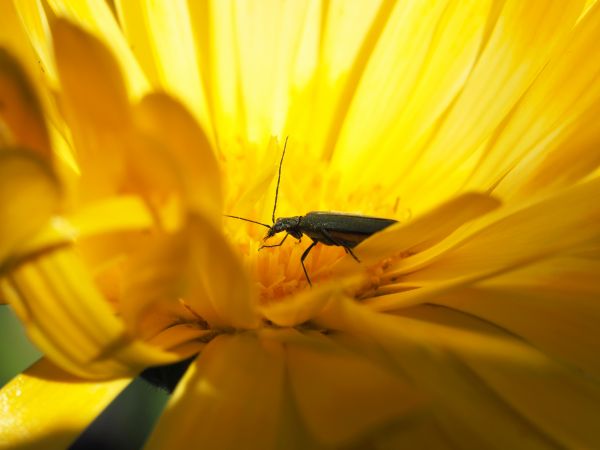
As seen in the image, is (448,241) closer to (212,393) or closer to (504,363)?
(504,363)

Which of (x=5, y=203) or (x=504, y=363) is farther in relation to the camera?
(x=504, y=363)

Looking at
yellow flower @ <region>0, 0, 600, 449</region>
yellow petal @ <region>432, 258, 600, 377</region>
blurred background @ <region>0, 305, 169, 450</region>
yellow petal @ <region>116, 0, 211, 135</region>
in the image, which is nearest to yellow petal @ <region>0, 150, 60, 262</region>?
yellow flower @ <region>0, 0, 600, 449</region>

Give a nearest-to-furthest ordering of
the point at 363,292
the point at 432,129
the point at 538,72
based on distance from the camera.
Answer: the point at 363,292, the point at 538,72, the point at 432,129

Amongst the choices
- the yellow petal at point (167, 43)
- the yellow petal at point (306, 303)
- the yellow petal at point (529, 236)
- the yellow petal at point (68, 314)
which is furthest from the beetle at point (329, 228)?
the yellow petal at point (68, 314)

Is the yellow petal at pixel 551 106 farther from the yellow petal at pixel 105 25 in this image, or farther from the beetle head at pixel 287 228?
the yellow petal at pixel 105 25

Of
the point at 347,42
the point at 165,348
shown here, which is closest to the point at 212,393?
the point at 165,348

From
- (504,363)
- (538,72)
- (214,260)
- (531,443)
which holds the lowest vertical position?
(531,443)

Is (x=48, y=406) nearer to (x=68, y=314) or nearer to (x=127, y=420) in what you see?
(x=68, y=314)
